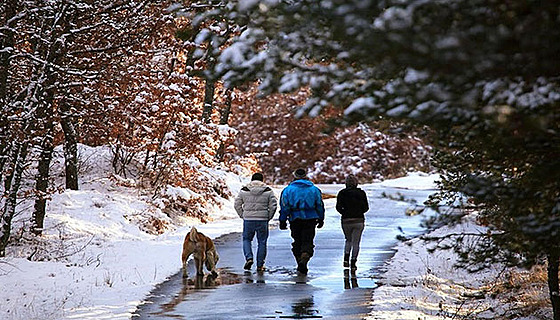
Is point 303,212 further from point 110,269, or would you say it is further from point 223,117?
point 223,117

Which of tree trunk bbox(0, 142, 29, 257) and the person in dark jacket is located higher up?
tree trunk bbox(0, 142, 29, 257)

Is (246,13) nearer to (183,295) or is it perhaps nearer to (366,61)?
(366,61)

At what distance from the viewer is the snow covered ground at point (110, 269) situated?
10.8 meters

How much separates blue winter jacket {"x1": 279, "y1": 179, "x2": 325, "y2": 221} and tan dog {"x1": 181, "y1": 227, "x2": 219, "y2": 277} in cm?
135

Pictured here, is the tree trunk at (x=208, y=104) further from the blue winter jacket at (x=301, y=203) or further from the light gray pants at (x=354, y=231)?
the blue winter jacket at (x=301, y=203)

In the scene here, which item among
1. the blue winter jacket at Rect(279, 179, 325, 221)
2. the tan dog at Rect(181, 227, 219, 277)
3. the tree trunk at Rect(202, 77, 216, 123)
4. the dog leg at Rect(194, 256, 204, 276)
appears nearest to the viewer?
the tan dog at Rect(181, 227, 219, 277)

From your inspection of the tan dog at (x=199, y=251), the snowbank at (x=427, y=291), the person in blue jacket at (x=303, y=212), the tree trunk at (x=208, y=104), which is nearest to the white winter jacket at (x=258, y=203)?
the person in blue jacket at (x=303, y=212)

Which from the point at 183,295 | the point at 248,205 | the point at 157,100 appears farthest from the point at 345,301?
the point at 157,100

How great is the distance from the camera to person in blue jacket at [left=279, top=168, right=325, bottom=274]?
13930 millimetres

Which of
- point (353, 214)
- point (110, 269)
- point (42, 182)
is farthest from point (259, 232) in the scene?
point (42, 182)

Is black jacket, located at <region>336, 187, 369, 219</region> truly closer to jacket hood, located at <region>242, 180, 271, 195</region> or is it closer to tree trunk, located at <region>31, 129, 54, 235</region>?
jacket hood, located at <region>242, 180, 271, 195</region>

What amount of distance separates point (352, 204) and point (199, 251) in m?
2.91

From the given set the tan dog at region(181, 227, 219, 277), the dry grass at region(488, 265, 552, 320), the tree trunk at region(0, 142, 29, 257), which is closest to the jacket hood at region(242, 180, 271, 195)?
the tan dog at region(181, 227, 219, 277)

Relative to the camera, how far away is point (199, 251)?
13.6 metres
